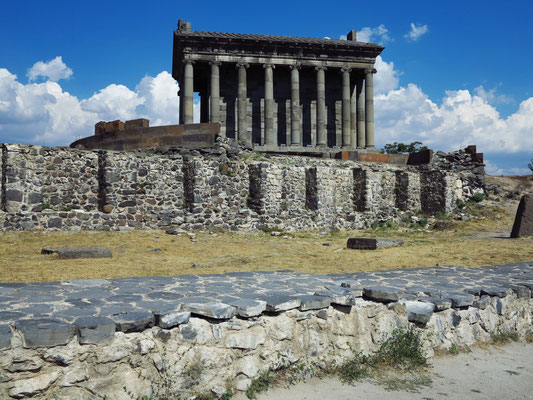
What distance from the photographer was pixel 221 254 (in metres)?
11.3

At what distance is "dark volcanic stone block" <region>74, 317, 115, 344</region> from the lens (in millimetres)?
3688

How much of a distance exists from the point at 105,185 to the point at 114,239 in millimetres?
2554

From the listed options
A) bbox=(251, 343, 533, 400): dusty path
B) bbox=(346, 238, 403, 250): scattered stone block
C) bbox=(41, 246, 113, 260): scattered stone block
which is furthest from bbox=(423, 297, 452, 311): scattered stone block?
bbox=(41, 246, 113, 260): scattered stone block

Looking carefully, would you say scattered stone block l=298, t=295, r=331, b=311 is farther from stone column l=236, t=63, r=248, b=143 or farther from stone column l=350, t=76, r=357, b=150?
stone column l=350, t=76, r=357, b=150

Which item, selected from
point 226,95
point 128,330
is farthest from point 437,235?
point 226,95

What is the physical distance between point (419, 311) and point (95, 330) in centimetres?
372

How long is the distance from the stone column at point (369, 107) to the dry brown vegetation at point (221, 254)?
15954mm

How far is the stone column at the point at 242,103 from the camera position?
28047 millimetres

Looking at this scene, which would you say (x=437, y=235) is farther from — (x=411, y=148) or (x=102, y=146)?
(x=411, y=148)

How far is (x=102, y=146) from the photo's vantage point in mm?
18094

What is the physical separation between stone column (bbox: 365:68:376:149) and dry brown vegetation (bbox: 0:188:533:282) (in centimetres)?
1595

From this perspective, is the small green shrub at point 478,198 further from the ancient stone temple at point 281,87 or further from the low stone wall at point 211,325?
the low stone wall at point 211,325

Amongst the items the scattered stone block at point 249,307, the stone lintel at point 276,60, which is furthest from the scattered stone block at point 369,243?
the stone lintel at point 276,60

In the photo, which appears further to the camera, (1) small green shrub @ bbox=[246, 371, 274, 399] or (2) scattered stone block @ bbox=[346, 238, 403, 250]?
(2) scattered stone block @ bbox=[346, 238, 403, 250]
